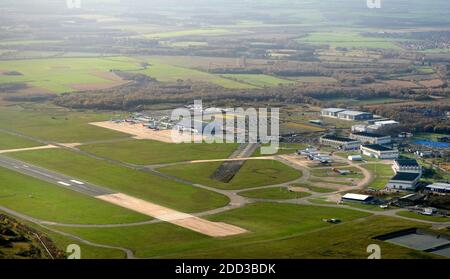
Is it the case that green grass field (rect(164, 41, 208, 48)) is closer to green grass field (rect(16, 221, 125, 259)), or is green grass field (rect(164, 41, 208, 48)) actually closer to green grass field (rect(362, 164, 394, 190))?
green grass field (rect(362, 164, 394, 190))

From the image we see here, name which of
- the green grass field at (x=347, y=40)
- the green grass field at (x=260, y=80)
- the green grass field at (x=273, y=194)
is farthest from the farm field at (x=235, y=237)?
the green grass field at (x=347, y=40)

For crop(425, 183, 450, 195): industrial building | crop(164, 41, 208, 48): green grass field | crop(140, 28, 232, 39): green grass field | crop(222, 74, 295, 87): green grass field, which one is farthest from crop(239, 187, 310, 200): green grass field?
crop(140, 28, 232, 39): green grass field

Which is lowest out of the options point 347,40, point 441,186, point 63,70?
point 441,186

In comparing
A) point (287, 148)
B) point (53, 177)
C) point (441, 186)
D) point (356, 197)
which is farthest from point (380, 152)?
point (53, 177)

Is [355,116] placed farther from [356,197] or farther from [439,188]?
[356,197]
